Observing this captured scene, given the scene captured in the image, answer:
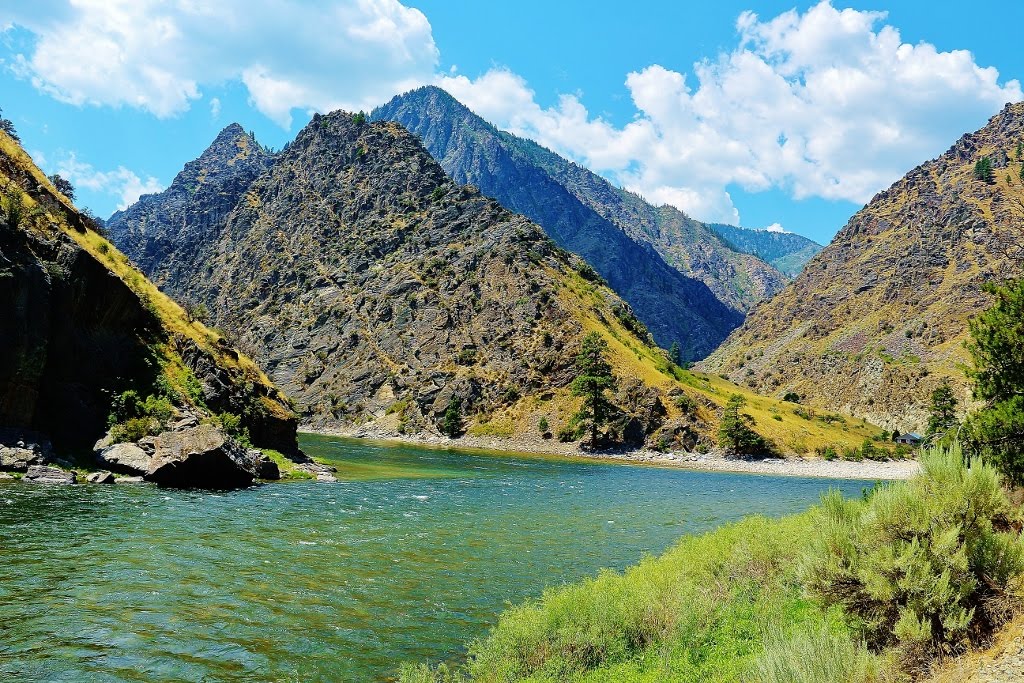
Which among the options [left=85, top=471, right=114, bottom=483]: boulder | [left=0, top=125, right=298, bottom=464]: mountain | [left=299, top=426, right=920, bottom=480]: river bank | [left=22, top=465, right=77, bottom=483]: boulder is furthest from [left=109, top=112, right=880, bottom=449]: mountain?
[left=22, top=465, right=77, bottom=483]: boulder

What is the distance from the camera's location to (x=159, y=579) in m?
19.2

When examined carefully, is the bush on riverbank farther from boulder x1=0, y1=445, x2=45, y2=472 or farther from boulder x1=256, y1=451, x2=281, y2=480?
boulder x1=256, y1=451, x2=281, y2=480

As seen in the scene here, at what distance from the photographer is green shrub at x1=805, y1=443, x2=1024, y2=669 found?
32.4 feet

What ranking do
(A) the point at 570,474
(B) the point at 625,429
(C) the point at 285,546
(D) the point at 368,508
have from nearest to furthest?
(C) the point at 285,546, (D) the point at 368,508, (A) the point at 570,474, (B) the point at 625,429

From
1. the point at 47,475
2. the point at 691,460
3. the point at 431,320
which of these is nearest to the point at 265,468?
the point at 47,475

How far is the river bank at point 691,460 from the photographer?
101 m

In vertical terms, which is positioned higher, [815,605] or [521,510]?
[815,605]

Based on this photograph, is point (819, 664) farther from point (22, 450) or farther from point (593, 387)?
point (593, 387)

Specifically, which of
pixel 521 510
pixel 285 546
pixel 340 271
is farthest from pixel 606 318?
pixel 285 546

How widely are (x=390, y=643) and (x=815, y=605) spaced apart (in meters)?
10.4

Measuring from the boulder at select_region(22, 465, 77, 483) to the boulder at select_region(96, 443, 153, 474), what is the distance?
3.48 meters

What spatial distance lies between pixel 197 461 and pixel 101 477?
5.08m

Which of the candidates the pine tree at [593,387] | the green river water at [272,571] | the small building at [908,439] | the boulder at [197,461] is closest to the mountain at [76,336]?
the boulder at [197,461]

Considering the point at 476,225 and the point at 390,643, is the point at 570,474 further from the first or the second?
the point at 476,225
